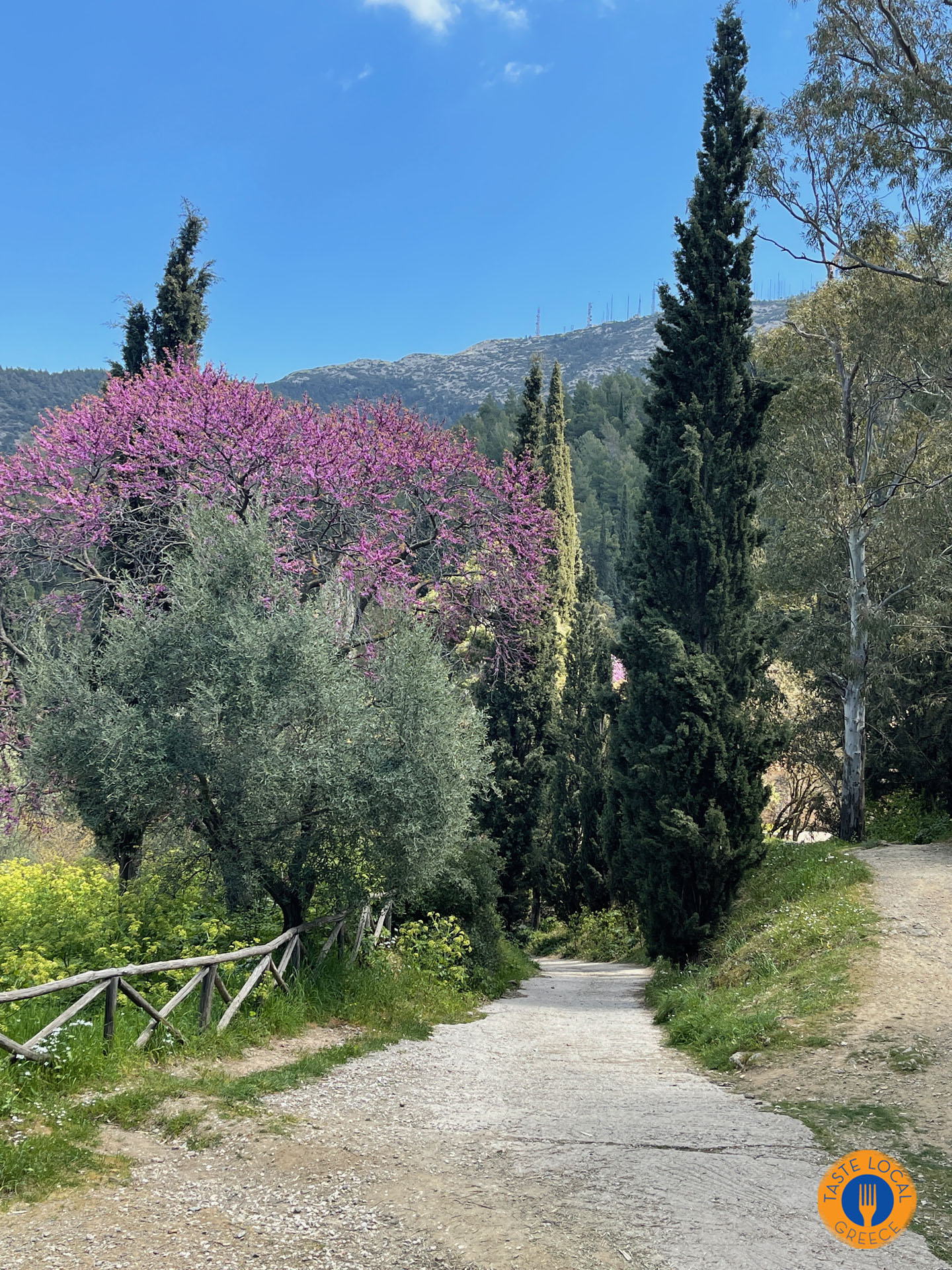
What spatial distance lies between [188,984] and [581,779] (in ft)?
65.2

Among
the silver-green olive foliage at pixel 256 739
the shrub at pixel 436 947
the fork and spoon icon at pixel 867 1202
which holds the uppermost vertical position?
the silver-green olive foliage at pixel 256 739

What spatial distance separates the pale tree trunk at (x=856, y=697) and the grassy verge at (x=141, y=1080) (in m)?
13.2

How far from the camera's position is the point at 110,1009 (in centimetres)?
713

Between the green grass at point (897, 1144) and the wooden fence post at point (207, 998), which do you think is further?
the wooden fence post at point (207, 998)

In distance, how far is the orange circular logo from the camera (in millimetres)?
4598

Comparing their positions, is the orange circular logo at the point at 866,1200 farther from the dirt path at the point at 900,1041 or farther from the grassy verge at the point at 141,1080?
the grassy verge at the point at 141,1080

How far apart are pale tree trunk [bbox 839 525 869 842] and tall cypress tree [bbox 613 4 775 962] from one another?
4548 mm

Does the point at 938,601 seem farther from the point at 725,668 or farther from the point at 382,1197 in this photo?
the point at 382,1197

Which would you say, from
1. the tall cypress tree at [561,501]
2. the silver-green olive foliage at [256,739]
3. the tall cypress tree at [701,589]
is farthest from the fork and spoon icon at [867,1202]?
the tall cypress tree at [561,501]

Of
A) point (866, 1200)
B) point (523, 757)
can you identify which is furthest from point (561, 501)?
point (866, 1200)

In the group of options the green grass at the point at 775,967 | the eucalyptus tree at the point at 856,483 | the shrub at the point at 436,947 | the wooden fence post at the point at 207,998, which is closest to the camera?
the wooden fence post at the point at 207,998

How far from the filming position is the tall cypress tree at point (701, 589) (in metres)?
15.6

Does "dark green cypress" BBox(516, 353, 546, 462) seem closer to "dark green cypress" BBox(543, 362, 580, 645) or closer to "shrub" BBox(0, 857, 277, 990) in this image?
"dark green cypress" BBox(543, 362, 580, 645)

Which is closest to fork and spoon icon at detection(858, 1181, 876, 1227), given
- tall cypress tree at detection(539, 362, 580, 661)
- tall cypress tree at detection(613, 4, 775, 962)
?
tall cypress tree at detection(613, 4, 775, 962)
